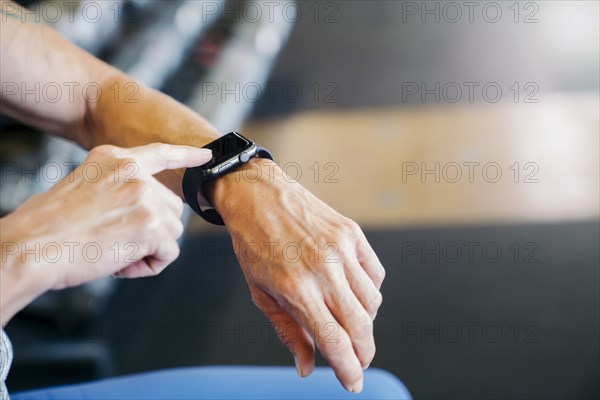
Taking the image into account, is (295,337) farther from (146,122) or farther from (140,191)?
(146,122)

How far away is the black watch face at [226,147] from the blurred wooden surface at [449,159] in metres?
1.31

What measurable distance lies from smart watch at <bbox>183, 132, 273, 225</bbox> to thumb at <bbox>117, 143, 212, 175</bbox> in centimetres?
2

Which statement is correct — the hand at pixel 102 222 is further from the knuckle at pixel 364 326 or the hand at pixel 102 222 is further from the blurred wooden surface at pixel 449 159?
the blurred wooden surface at pixel 449 159

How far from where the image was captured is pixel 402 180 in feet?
8.04

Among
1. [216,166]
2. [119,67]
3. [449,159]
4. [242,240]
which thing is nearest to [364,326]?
[242,240]

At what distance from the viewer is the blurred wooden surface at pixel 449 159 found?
2273 mm

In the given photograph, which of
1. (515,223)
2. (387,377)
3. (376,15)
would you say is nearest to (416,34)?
(376,15)

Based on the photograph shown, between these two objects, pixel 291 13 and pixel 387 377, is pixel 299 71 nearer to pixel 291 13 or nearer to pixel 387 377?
pixel 291 13

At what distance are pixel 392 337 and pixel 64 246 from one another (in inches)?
51.0

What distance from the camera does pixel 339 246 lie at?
0.86 meters

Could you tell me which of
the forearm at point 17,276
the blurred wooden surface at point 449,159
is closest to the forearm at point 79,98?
the forearm at point 17,276

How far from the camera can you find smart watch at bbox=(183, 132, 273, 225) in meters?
0.98

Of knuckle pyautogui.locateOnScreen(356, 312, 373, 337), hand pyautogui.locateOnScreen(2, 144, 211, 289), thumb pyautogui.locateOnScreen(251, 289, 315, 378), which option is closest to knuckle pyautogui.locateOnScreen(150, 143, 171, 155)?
hand pyautogui.locateOnScreen(2, 144, 211, 289)

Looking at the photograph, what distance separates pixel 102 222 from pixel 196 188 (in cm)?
20
